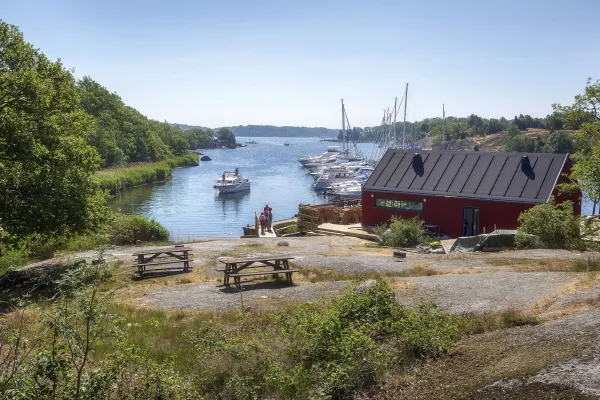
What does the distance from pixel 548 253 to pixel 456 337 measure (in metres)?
12.3

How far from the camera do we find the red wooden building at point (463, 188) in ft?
101

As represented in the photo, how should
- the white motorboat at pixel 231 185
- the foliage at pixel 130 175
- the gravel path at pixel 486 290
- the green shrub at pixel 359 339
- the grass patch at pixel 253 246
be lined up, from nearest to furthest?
the green shrub at pixel 359 339 < the gravel path at pixel 486 290 < the grass patch at pixel 253 246 < the foliage at pixel 130 175 < the white motorboat at pixel 231 185

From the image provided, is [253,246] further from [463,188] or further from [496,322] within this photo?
[496,322]

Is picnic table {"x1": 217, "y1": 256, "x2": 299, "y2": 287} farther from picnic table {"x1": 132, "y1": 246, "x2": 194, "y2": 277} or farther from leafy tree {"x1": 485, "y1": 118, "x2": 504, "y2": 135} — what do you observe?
leafy tree {"x1": 485, "y1": 118, "x2": 504, "y2": 135}

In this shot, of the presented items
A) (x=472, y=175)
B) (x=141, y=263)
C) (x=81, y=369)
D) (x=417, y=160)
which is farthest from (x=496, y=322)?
(x=417, y=160)

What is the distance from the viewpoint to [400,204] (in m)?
34.4

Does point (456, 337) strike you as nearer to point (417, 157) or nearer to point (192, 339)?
point (192, 339)

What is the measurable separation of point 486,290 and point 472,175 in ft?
64.8

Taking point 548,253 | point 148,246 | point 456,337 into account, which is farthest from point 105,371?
point 148,246

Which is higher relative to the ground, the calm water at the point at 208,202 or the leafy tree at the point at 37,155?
the leafy tree at the point at 37,155

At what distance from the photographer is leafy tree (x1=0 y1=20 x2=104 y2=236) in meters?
17.8

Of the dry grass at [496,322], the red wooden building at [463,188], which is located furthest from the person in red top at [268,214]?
the dry grass at [496,322]

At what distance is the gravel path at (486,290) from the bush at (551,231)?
6.79 meters

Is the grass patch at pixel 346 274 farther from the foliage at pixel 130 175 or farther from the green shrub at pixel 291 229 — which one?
the foliage at pixel 130 175
